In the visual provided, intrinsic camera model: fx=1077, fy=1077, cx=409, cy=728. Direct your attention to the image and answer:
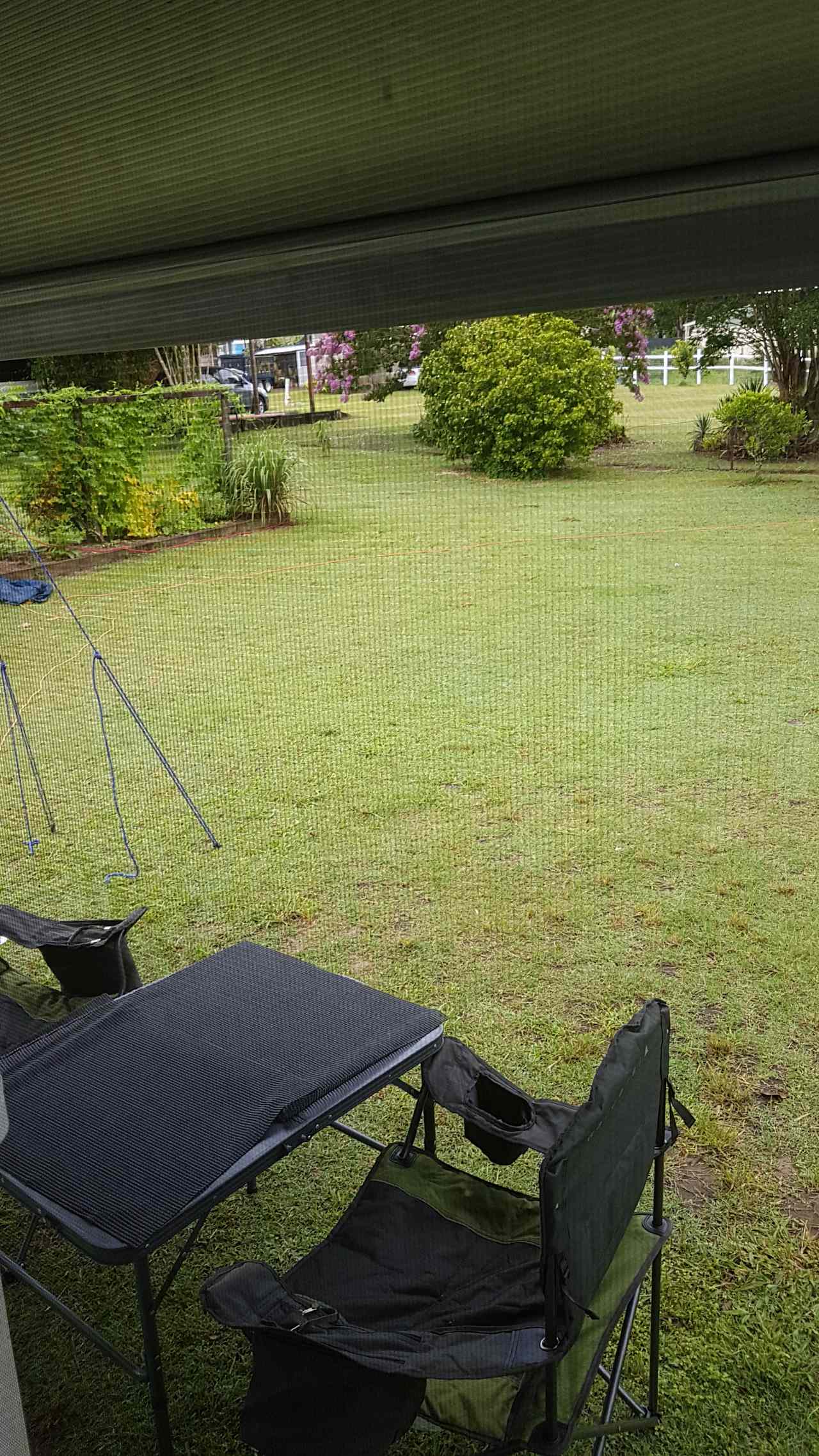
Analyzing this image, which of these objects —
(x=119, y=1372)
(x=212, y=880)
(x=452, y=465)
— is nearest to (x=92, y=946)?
(x=119, y=1372)

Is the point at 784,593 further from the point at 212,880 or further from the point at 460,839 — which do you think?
the point at 212,880

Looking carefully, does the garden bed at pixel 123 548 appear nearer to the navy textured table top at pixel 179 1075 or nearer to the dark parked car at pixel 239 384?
the dark parked car at pixel 239 384

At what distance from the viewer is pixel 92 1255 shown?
126cm

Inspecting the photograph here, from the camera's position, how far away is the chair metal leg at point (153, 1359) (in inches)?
51.1

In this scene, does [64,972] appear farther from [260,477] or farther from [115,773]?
[260,477]

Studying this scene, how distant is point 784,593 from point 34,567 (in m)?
3.70

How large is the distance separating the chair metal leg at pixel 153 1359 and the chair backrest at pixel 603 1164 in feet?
1.64

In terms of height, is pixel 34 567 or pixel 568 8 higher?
pixel 568 8

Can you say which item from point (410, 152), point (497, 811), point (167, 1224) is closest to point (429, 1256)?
point (167, 1224)

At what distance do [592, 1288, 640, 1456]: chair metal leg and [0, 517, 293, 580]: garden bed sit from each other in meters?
4.48

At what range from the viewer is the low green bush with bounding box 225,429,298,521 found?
5055 mm

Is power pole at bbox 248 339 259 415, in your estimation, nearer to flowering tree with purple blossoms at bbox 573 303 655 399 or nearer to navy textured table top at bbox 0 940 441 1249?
flowering tree with purple blossoms at bbox 573 303 655 399

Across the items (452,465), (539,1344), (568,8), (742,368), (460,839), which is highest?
(568,8)

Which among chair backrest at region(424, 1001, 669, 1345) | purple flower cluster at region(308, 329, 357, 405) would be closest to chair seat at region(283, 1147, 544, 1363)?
chair backrest at region(424, 1001, 669, 1345)
